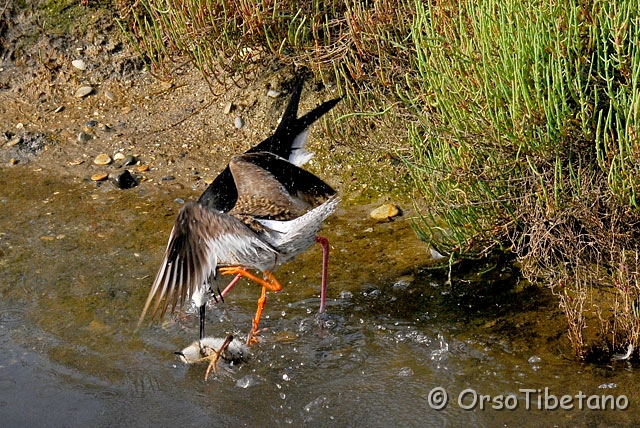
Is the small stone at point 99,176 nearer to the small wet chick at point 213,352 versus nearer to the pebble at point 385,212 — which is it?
the pebble at point 385,212

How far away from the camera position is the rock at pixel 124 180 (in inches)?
260

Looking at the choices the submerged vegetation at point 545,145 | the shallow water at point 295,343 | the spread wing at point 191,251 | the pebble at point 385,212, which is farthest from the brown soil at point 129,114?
the spread wing at point 191,251

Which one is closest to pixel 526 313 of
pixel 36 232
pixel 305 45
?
pixel 305 45

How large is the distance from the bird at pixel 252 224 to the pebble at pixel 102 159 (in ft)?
4.75

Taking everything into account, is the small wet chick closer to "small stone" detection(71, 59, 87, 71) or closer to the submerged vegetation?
the submerged vegetation

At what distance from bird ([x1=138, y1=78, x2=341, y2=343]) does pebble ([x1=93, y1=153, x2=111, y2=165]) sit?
1.45 metres

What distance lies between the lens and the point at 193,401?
4.37 metres

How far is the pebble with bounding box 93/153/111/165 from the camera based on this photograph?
6.86 meters

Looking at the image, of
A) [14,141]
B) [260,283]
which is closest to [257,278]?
[260,283]

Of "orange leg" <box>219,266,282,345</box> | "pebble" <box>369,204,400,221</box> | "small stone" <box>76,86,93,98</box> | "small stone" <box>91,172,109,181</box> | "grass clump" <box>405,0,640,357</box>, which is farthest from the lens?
"small stone" <box>76,86,93,98</box>

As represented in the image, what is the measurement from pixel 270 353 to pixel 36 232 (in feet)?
7.10

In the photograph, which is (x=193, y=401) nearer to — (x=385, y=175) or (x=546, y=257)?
(x=546, y=257)

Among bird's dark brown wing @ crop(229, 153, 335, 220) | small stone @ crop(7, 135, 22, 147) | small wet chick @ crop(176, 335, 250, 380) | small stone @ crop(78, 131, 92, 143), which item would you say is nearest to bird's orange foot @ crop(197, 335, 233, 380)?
small wet chick @ crop(176, 335, 250, 380)

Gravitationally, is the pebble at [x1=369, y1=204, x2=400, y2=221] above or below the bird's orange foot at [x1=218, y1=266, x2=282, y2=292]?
below
